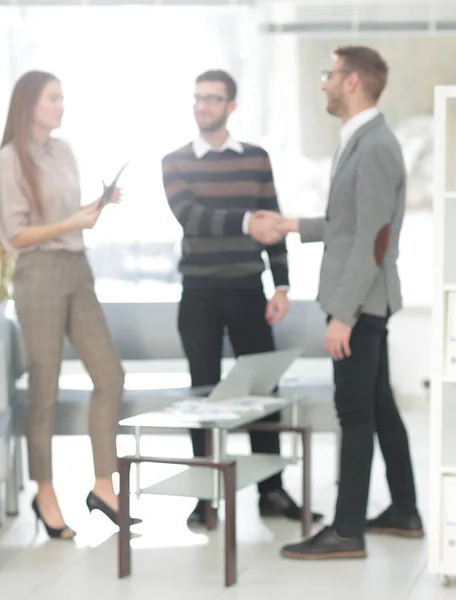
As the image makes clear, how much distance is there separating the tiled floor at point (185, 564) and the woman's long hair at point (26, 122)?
1.10 metres

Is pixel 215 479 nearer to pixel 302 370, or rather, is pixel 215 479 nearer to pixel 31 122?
pixel 31 122

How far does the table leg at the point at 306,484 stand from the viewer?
380 cm

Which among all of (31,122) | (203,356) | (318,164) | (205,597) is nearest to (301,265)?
(318,164)

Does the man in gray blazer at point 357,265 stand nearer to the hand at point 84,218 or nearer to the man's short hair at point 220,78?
the man's short hair at point 220,78

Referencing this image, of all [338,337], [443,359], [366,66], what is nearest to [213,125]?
[366,66]

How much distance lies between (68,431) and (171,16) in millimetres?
2960

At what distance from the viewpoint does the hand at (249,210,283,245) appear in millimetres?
3926

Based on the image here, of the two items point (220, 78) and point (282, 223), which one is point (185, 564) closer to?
point (282, 223)

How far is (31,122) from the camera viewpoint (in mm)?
3783

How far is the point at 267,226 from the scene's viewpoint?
12.9ft

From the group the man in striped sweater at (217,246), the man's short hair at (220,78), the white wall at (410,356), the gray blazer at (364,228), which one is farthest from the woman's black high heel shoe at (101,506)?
the white wall at (410,356)

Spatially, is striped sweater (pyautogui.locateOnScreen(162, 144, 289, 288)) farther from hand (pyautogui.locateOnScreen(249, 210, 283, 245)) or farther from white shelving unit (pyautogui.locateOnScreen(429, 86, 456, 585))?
white shelving unit (pyautogui.locateOnScreen(429, 86, 456, 585))

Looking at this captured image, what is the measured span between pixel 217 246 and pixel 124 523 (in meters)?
1.14

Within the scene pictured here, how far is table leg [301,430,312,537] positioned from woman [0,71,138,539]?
63 cm
